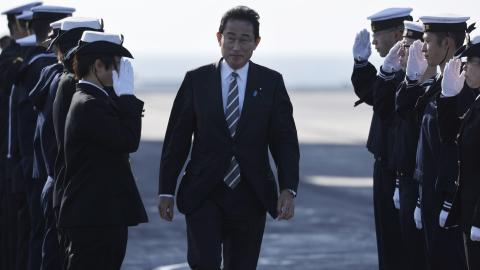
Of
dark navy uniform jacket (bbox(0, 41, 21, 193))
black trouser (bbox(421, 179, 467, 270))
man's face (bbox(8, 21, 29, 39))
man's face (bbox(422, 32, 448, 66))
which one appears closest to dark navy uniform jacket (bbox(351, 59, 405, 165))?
man's face (bbox(422, 32, 448, 66))

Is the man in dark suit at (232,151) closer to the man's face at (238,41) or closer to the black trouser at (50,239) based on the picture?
the man's face at (238,41)

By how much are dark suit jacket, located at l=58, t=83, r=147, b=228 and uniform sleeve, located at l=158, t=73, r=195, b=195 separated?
1.88 ft

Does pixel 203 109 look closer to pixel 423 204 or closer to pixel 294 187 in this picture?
pixel 294 187

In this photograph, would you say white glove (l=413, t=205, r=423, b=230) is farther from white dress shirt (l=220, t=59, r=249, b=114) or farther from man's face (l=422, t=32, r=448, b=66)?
white dress shirt (l=220, t=59, r=249, b=114)

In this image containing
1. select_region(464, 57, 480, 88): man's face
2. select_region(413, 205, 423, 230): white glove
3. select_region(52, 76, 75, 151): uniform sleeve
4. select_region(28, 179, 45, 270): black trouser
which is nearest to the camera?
select_region(464, 57, 480, 88): man's face

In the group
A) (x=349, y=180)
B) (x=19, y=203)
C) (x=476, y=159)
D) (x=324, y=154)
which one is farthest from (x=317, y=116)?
(x=476, y=159)

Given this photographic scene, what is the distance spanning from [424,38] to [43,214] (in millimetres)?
3187

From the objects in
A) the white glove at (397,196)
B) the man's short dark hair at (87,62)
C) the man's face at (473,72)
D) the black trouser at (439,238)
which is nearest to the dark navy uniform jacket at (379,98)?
the white glove at (397,196)

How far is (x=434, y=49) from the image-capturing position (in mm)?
9430

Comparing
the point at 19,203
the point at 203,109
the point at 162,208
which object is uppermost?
the point at 203,109

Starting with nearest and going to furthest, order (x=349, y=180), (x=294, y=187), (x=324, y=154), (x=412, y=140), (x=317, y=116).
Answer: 1. (x=294, y=187)
2. (x=412, y=140)
3. (x=349, y=180)
4. (x=324, y=154)
5. (x=317, y=116)

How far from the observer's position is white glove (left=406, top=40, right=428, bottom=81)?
9.45 meters

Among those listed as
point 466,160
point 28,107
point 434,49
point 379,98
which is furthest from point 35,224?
point 466,160

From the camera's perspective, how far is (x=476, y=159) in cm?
818
